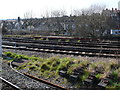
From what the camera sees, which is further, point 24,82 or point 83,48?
point 83,48

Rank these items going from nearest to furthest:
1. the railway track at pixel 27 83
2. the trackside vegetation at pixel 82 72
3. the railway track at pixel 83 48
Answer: the railway track at pixel 27 83 → the trackside vegetation at pixel 82 72 → the railway track at pixel 83 48

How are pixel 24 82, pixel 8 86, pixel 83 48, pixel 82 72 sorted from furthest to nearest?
pixel 83 48, pixel 82 72, pixel 24 82, pixel 8 86

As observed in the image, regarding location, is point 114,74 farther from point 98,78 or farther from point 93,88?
point 93,88

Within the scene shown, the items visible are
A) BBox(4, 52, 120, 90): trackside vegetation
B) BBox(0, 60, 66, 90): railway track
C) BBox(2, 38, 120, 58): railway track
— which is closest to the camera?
BBox(0, 60, 66, 90): railway track

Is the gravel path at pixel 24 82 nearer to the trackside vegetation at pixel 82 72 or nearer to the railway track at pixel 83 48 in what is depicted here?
the trackside vegetation at pixel 82 72

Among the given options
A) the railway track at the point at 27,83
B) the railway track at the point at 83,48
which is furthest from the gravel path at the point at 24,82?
the railway track at the point at 83,48

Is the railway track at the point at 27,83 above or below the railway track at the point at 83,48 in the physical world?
below

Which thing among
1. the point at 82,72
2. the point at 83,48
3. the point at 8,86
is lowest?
the point at 8,86

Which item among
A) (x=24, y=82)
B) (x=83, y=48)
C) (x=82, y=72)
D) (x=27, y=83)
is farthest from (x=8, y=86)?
(x=83, y=48)

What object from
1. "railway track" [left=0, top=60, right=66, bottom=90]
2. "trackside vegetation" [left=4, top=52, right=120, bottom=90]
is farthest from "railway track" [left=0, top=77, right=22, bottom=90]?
"trackside vegetation" [left=4, top=52, right=120, bottom=90]

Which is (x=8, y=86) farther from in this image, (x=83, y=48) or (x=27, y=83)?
(x=83, y=48)

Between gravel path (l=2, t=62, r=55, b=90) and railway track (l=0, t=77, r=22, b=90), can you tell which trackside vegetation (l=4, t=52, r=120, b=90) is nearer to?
gravel path (l=2, t=62, r=55, b=90)

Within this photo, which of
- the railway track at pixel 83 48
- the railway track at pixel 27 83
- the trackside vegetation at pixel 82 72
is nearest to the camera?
the railway track at pixel 27 83

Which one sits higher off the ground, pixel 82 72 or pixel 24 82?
pixel 82 72
